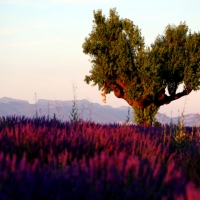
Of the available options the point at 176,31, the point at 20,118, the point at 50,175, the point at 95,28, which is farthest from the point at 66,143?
the point at 176,31

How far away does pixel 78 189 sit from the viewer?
3.55 meters

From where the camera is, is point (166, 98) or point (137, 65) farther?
point (166, 98)

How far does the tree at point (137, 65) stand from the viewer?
1561 inches

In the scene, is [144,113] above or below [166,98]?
below

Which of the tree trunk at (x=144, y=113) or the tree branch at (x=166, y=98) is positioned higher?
the tree branch at (x=166, y=98)

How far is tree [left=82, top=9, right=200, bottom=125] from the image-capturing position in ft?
130

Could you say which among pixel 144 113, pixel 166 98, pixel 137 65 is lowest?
pixel 144 113

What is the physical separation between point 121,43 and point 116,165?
119 ft

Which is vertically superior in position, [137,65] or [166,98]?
[137,65]

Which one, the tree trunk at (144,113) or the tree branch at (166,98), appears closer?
the tree trunk at (144,113)

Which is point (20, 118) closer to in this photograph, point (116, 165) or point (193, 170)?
point (193, 170)

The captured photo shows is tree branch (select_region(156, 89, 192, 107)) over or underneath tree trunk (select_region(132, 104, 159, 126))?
over

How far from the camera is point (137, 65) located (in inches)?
1570

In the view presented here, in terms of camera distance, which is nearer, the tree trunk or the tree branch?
the tree trunk
